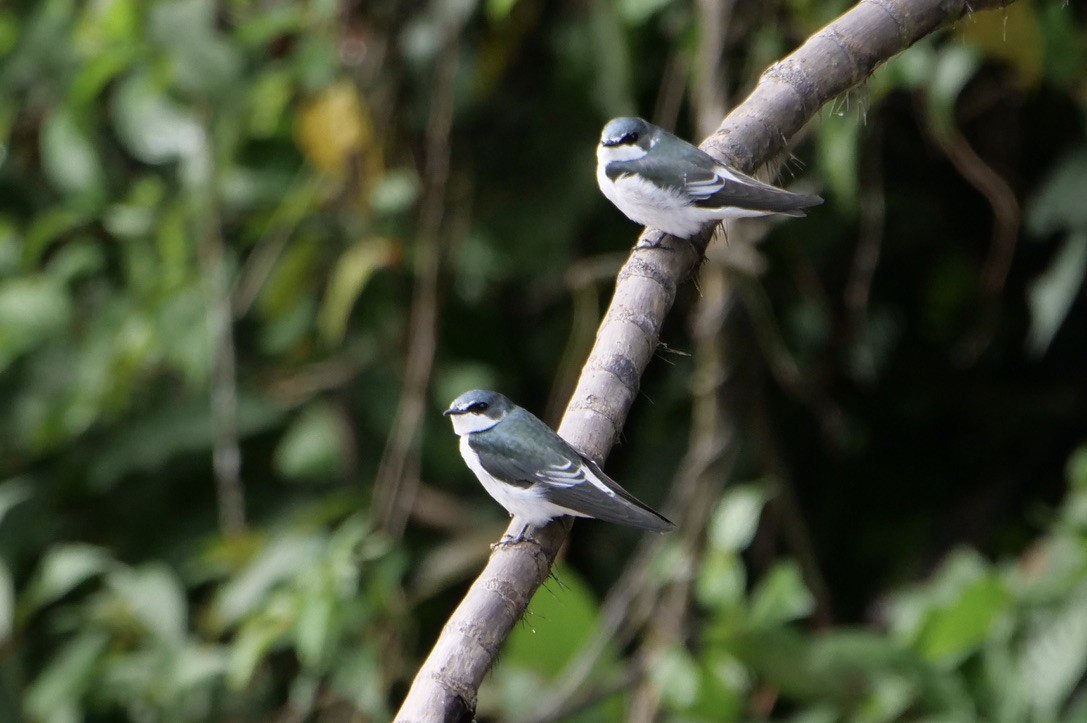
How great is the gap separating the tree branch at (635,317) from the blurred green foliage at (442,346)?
1.79 m

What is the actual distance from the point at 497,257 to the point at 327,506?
3.35ft

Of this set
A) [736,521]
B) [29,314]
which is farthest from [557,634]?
[29,314]

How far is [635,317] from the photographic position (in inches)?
74.1

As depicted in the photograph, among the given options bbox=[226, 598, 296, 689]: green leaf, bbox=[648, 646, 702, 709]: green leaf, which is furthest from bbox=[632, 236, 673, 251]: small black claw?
bbox=[226, 598, 296, 689]: green leaf

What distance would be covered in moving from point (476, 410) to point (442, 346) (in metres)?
2.25

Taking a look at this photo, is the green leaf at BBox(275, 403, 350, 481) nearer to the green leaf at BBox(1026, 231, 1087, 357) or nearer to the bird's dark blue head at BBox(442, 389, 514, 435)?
the bird's dark blue head at BBox(442, 389, 514, 435)

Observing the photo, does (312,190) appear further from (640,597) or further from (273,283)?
(640,597)

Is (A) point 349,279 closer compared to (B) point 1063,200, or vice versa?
(B) point 1063,200

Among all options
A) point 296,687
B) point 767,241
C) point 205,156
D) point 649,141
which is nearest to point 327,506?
point 296,687

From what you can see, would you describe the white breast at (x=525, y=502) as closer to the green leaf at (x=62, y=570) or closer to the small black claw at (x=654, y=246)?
the small black claw at (x=654, y=246)

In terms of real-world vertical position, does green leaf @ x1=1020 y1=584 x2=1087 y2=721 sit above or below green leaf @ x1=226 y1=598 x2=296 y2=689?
below

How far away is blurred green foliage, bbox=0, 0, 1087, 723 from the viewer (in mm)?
4094

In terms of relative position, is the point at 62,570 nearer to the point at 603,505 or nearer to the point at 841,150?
the point at 841,150

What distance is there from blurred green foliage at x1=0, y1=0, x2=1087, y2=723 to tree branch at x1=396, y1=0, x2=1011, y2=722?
1792 millimetres
